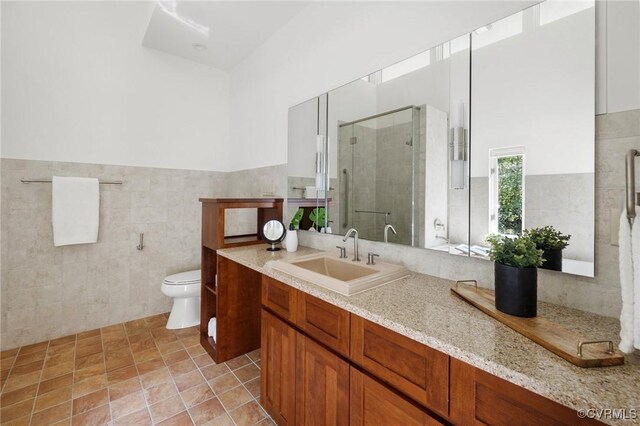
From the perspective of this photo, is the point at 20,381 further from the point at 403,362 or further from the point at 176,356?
the point at 403,362

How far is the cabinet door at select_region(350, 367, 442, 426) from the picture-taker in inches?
33.9

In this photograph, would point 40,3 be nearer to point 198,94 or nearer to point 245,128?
point 198,94

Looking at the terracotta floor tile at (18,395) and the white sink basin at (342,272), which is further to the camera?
the terracotta floor tile at (18,395)

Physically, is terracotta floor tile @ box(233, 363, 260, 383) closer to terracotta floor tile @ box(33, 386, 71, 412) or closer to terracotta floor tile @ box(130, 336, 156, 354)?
terracotta floor tile @ box(130, 336, 156, 354)

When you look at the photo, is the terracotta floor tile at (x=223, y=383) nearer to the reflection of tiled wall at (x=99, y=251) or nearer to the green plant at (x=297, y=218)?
the green plant at (x=297, y=218)

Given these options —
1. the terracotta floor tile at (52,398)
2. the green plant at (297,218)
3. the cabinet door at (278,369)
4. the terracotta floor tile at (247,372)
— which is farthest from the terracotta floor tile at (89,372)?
the green plant at (297,218)

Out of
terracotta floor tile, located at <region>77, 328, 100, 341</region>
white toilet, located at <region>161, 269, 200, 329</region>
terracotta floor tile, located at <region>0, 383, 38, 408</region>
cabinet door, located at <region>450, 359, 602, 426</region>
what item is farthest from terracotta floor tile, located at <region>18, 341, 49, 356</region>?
cabinet door, located at <region>450, 359, 602, 426</region>

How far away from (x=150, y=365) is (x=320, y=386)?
1612 millimetres

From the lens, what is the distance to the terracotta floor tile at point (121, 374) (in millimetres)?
1917

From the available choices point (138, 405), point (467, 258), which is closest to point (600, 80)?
point (467, 258)

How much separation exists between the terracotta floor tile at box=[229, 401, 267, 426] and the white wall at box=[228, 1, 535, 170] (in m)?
1.81

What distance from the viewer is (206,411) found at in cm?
A: 165

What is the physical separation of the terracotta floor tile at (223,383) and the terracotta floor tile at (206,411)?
0.10 m

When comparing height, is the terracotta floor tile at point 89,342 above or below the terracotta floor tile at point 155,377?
above
